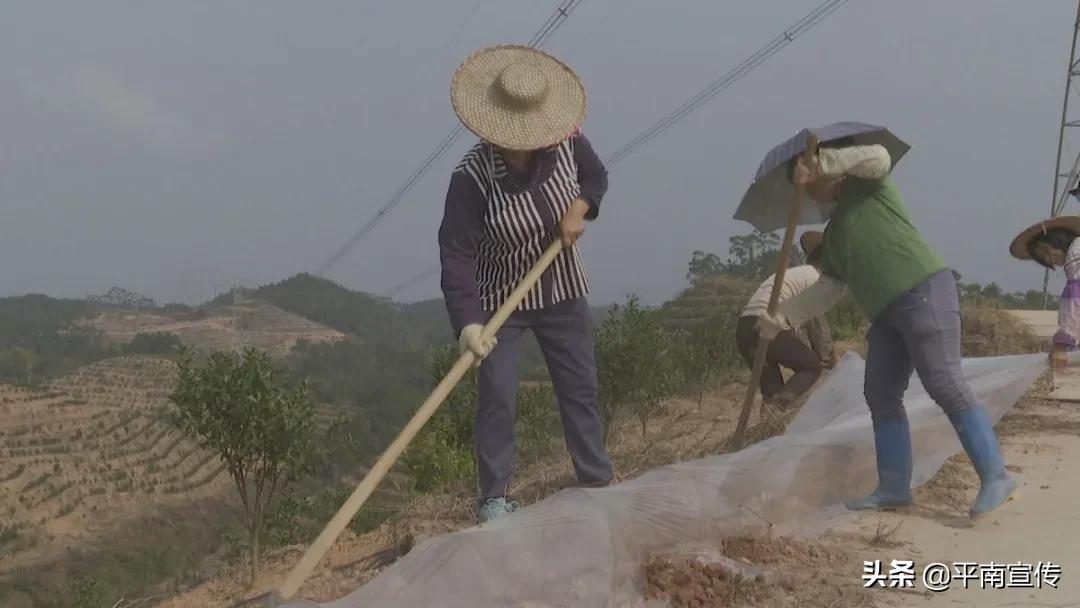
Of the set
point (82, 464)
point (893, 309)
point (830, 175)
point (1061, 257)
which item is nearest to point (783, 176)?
point (830, 175)

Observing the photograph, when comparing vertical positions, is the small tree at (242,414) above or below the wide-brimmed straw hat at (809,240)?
below

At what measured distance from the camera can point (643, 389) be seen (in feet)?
32.8

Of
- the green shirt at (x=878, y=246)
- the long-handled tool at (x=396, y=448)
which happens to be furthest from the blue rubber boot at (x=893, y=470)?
the long-handled tool at (x=396, y=448)

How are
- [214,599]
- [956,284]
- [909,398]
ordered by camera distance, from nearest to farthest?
[956,284] → [909,398] → [214,599]

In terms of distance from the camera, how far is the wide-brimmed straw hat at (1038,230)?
523 centimetres

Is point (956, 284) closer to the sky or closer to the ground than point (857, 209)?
closer to the ground

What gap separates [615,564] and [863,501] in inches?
44.6

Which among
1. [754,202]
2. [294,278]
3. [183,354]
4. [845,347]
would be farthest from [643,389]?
[294,278]

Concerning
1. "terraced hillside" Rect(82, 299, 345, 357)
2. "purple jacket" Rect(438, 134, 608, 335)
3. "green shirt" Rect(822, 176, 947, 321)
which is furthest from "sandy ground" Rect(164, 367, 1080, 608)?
"terraced hillside" Rect(82, 299, 345, 357)

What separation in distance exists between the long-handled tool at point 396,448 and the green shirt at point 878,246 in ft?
3.15

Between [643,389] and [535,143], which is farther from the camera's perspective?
[643,389]

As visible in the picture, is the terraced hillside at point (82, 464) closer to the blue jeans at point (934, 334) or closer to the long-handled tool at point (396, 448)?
the long-handled tool at point (396, 448)

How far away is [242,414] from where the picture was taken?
9.73m

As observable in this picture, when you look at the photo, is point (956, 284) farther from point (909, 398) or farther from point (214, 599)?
point (214, 599)
